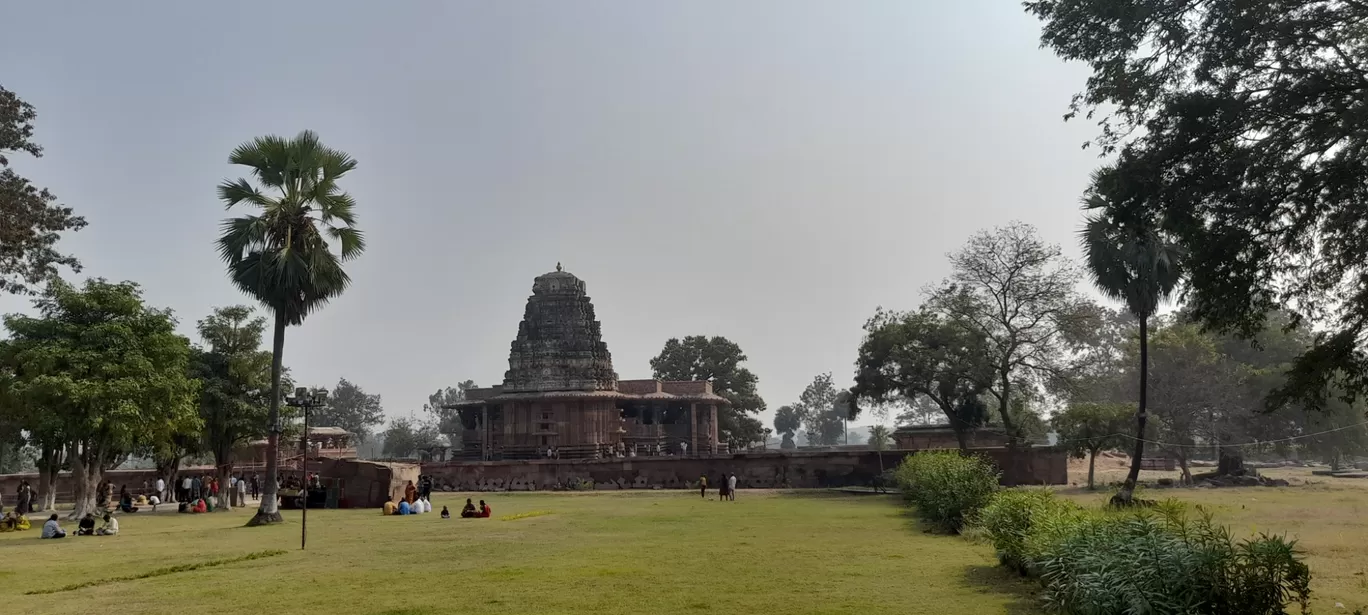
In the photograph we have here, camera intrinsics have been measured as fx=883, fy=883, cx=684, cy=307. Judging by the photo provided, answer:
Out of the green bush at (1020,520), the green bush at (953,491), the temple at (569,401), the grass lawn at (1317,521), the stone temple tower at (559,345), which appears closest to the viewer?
the grass lawn at (1317,521)

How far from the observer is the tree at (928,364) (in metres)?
36.2

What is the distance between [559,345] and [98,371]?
26.8m

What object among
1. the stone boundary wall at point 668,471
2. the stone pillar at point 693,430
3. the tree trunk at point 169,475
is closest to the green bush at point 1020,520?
the stone boundary wall at point 668,471

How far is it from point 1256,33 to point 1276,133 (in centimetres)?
120

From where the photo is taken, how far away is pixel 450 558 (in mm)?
14000

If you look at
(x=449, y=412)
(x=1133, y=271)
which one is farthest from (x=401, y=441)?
(x=1133, y=271)

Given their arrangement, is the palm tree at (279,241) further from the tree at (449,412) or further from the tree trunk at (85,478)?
the tree at (449,412)

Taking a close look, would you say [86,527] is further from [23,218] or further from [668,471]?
[668,471]

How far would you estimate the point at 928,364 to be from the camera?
1441 inches

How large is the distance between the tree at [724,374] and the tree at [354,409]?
3924cm

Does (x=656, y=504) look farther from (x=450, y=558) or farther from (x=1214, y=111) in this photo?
(x=1214, y=111)

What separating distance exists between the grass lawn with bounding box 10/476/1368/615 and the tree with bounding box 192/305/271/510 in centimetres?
464

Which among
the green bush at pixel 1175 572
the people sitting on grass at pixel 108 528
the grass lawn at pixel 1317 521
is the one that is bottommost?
the grass lawn at pixel 1317 521

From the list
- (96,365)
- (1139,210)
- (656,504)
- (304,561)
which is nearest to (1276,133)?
(1139,210)
